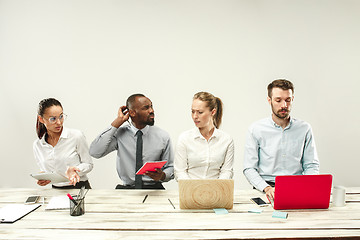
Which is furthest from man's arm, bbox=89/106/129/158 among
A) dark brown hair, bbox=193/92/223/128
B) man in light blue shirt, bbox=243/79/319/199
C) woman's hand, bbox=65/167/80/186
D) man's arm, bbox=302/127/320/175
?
man's arm, bbox=302/127/320/175

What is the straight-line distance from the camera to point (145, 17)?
3.26m

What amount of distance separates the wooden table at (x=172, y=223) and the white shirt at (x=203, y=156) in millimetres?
511

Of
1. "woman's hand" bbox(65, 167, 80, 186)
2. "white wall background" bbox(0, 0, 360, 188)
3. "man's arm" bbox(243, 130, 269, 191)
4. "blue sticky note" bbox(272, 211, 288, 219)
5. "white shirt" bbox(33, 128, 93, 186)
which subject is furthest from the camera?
"white wall background" bbox(0, 0, 360, 188)

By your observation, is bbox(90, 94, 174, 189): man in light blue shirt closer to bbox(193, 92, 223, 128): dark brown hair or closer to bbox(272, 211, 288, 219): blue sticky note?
bbox(193, 92, 223, 128): dark brown hair

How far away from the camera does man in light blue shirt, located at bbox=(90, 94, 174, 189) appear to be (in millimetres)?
2369

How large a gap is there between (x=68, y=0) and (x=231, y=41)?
2.00m

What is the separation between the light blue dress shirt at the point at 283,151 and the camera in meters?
2.24

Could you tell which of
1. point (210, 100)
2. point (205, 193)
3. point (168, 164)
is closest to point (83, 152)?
point (168, 164)

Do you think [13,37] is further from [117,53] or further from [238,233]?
[238,233]

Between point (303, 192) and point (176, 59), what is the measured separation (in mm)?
2222

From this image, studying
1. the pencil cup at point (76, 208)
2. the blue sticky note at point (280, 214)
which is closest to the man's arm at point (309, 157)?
the blue sticky note at point (280, 214)

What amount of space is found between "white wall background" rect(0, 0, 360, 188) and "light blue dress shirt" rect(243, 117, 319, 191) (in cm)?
113

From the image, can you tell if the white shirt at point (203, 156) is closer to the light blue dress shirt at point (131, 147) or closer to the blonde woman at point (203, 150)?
the blonde woman at point (203, 150)

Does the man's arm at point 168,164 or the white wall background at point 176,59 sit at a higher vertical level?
the white wall background at point 176,59
